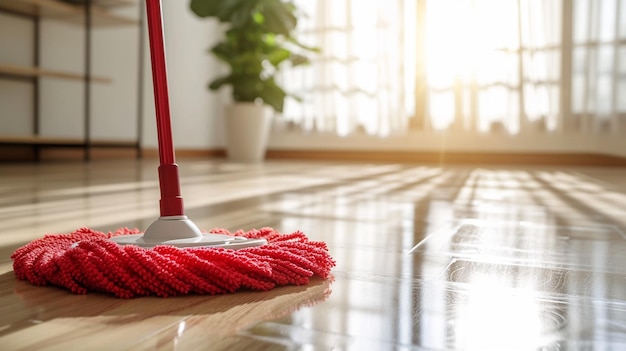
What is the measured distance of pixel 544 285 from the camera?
623 mm

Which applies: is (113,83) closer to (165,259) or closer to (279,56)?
(279,56)

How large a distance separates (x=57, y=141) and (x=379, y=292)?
9.43ft

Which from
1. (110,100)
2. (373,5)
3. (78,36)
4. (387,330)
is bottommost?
(387,330)

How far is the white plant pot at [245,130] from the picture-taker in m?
4.02

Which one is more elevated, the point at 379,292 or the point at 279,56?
the point at 279,56

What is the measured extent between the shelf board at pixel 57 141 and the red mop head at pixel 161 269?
2497mm

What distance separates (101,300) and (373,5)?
3.86 meters

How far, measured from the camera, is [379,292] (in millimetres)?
582

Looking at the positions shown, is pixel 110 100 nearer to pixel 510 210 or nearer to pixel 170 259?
pixel 510 210

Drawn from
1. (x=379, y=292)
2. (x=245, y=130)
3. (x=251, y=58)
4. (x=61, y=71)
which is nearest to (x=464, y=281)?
(x=379, y=292)

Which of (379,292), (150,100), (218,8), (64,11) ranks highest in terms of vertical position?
(218,8)

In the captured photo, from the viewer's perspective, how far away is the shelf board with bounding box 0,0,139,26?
10.0ft

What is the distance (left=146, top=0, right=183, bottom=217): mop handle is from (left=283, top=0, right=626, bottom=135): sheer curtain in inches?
133

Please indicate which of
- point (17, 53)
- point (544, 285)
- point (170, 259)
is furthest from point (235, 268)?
point (17, 53)
